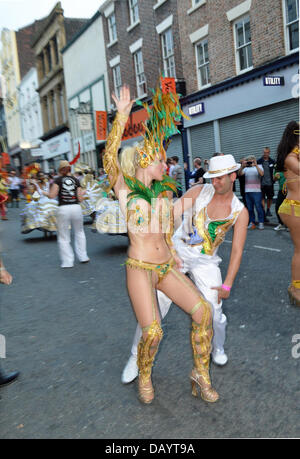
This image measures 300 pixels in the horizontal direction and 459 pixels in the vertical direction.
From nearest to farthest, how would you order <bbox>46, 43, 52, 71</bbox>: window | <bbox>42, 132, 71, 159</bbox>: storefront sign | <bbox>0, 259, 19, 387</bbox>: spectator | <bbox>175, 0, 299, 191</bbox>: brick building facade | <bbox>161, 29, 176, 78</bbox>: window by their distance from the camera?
<bbox>0, 259, 19, 387</bbox>: spectator
<bbox>175, 0, 299, 191</bbox>: brick building facade
<bbox>161, 29, 176, 78</bbox>: window
<bbox>42, 132, 71, 159</bbox>: storefront sign
<bbox>46, 43, 52, 71</bbox>: window

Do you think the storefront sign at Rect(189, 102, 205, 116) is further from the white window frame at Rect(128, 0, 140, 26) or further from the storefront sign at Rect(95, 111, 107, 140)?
the storefront sign at Rect(95, 111, 107, 140)

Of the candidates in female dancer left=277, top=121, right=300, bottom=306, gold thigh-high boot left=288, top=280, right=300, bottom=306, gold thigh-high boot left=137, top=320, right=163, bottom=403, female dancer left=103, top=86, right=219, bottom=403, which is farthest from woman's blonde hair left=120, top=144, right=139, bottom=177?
gold thigh-high boot left=288, top=280, right=300, bottom=306

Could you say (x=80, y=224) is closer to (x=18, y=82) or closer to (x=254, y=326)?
(x=254, y=326)

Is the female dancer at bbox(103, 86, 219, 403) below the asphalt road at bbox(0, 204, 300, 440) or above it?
above

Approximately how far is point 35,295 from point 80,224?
2289 millimetres

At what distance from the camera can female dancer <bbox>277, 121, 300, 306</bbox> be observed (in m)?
4.65

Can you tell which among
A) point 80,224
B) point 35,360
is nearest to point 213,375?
point 35,360

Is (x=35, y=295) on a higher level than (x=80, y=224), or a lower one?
lower

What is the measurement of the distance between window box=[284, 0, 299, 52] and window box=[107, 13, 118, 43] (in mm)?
12096

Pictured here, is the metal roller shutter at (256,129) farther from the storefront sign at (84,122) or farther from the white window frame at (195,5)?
the storefront sign at (84,122)

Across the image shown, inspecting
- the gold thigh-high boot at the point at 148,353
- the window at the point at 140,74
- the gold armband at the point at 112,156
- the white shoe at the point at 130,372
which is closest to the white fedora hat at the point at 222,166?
the gold armband at the point at 112,156
